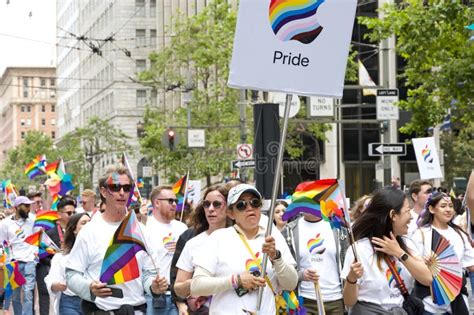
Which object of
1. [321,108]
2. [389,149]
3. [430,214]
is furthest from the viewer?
[321,108]

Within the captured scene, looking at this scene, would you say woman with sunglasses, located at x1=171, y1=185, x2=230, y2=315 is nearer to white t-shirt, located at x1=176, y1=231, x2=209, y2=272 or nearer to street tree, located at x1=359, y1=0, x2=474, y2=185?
white t-shirt, located at x1=176, y1=231, x2=209, y2=272

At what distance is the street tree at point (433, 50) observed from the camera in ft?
66.3

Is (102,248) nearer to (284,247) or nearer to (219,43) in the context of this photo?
(284,247)

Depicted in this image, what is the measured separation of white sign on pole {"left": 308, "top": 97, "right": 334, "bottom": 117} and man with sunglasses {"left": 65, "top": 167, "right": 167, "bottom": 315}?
20656 mm

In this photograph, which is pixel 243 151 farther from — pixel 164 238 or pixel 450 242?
pixel 450 242

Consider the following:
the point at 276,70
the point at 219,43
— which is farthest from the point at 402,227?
the point at 219,43

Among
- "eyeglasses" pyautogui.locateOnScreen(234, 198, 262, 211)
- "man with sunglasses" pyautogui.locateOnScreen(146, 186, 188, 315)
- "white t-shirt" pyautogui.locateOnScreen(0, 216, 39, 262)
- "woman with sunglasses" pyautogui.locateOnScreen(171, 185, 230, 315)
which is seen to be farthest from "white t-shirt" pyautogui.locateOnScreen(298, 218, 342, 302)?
"white t-shirt" pyautogui.locateOnScreen(0, 216, 39, 262)

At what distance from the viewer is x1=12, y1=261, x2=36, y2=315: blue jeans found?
53.3 ft

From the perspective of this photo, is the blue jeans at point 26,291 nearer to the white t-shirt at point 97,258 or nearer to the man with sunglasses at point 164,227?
the man with sunglasses at point 164,227

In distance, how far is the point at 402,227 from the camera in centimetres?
787

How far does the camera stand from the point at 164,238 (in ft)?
37.8

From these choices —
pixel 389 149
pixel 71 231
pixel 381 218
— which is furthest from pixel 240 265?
pixel 389 149

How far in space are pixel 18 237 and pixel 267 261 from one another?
10704mm

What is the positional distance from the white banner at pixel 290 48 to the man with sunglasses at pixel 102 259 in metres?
1.35
